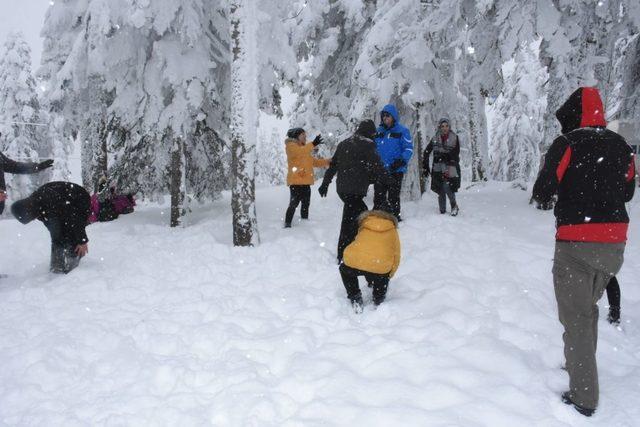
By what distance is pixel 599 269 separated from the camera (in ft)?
11.5

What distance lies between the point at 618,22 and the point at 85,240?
38.4 feet

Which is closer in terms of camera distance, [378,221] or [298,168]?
[378,221]

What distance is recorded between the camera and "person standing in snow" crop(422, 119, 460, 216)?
31.4ft

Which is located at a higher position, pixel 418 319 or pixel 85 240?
pixel 85 240

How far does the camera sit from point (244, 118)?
27.3ft

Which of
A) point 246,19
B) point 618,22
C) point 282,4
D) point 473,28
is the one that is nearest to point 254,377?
point 246,19

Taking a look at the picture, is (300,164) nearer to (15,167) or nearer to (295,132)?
(295,132)

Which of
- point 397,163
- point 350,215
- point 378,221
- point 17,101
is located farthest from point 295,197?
point 17,101

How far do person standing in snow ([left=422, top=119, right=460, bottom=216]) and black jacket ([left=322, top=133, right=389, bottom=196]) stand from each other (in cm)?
319

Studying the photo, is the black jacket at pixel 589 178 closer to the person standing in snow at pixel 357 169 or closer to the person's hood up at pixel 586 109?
the person's hood up at pixel 586 109

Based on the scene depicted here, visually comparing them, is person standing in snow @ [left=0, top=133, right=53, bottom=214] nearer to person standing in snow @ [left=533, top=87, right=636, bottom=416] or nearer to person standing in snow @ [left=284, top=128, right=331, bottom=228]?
person standing in snow @ [left=284, top=128, right=331, bottom=228]

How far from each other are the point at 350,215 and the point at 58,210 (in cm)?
438

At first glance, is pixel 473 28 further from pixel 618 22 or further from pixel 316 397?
pixel 316 397

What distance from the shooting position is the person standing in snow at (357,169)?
673cm
